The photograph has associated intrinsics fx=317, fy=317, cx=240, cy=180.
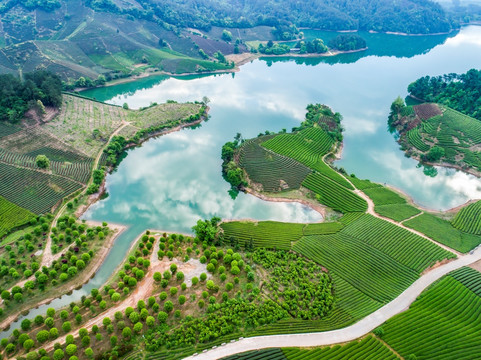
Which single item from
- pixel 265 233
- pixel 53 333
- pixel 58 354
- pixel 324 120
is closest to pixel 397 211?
pixel 265 233

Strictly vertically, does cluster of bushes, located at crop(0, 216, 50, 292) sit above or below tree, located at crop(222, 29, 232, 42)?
below

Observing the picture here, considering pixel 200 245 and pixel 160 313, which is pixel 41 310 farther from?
pixel 200 245

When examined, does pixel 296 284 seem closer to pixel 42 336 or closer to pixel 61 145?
pixel 42 336

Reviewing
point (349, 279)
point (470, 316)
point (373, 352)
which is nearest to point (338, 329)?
point (373, 352)

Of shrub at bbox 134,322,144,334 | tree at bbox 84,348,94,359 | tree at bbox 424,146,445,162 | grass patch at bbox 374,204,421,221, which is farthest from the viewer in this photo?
tree at bbox 424,146,445,162

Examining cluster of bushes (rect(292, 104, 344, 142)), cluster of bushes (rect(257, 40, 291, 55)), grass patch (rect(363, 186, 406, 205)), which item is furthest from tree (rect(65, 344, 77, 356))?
cluster of bushes (rect(257, 40, 291, 55))

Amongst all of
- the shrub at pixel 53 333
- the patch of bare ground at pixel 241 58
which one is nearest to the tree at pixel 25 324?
the shrub at pixel 53 333

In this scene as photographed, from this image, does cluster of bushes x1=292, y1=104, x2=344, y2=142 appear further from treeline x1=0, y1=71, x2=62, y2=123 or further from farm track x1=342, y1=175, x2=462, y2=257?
treeline x1=0, y1=71, x2=62, y2=123
